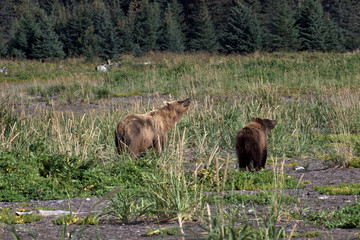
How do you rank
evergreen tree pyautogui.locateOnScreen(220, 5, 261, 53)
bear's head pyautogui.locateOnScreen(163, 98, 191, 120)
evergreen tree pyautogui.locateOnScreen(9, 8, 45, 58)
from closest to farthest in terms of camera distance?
bear's head pyautogui.locateOnScreen(163, 98, 191, 120), evergreen tree pyautogui.locateOnScreen(220, 5, 261, 53), evergreen tree pyautogui.locateOnScreen(9, 8, 45, 58)

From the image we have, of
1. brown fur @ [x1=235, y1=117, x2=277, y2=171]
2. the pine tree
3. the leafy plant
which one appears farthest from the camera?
the pine tree

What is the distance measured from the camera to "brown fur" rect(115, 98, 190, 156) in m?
A: 7.89

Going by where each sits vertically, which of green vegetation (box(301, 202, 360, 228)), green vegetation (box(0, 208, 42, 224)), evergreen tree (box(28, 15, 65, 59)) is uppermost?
evergreen tree (box(28, 15, 65, 59))

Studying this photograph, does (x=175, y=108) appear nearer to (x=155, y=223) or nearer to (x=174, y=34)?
(x=155, y=223)

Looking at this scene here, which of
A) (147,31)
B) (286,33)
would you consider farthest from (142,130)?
(147,31)

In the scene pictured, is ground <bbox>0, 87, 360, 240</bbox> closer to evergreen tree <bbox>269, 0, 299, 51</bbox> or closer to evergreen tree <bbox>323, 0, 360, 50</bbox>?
evergreen tree <bbox>269, 0, 299, 51</bbox>

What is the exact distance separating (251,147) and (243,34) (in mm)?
37429

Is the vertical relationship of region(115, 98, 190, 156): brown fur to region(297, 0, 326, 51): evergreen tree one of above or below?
below

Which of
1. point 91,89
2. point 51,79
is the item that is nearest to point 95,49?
Result: point 51,79

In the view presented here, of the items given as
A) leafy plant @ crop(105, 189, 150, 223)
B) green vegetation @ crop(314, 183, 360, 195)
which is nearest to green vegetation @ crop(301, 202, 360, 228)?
green vegetation @ crop(314, 183, 360, 195)

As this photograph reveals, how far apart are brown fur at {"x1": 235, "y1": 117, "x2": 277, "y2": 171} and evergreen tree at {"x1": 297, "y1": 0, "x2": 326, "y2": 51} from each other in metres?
38.3

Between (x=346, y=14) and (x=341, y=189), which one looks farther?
(x=346, y=14)

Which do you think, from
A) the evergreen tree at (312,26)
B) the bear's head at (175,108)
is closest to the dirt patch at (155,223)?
the bear's head at (175,108)

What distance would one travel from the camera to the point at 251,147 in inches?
293
